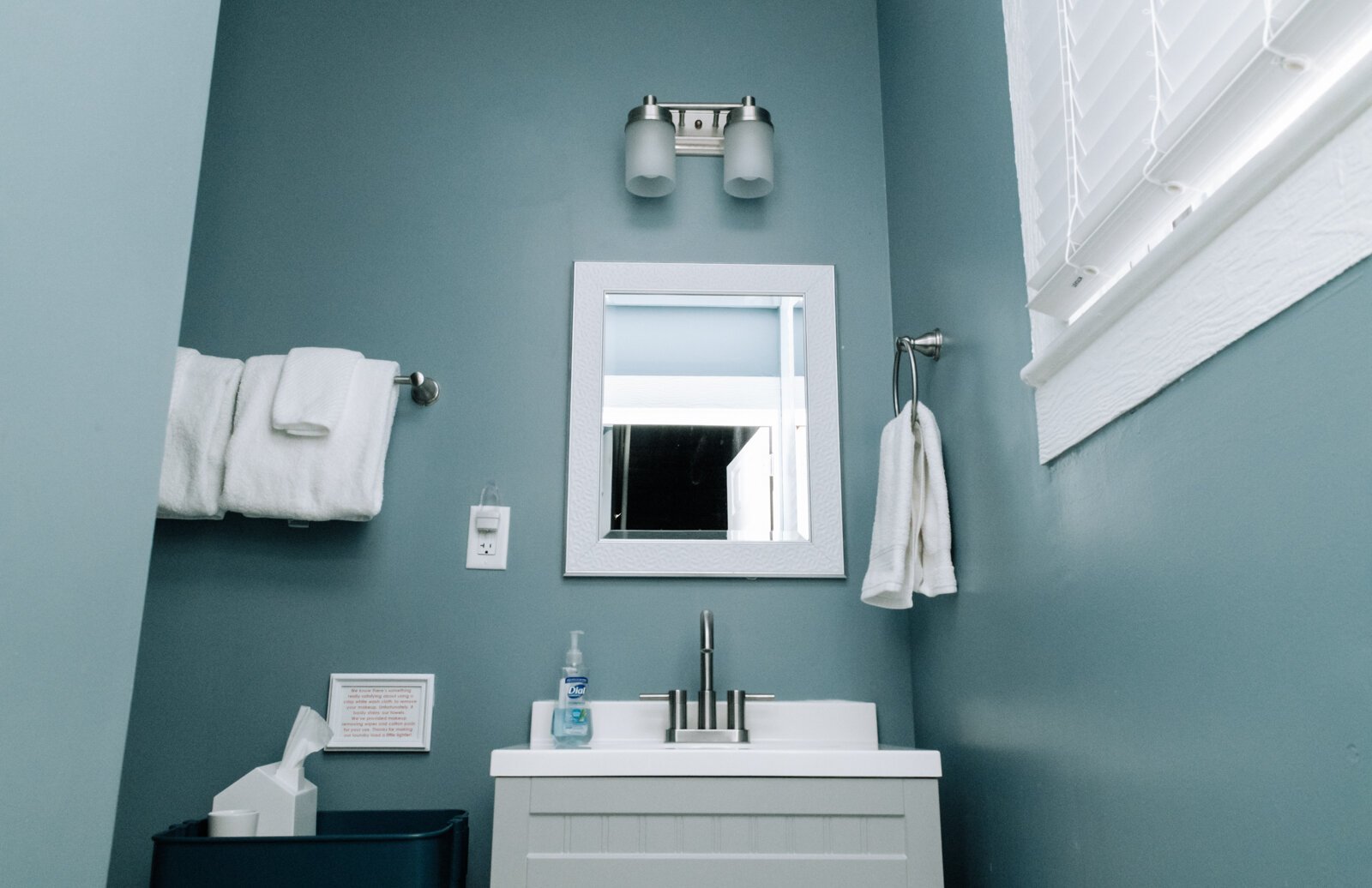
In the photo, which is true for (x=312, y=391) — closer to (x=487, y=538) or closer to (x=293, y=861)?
(x=487, y=538)

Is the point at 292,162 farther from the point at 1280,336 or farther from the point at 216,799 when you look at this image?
the point at 1280,336

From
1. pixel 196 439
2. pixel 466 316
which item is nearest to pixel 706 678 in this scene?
pixel 466 316

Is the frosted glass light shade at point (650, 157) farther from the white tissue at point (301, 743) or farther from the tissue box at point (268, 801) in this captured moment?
the tissue box at point (268, 801)

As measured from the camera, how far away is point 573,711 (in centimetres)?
190

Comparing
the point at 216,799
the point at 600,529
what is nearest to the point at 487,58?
the point at 600,529

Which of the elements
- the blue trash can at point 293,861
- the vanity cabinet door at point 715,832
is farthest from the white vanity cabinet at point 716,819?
the blue trash can at point 293,861

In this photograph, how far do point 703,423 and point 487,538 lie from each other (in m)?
0.48

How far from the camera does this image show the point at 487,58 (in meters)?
2.38

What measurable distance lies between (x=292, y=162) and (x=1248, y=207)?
1949 millimetres

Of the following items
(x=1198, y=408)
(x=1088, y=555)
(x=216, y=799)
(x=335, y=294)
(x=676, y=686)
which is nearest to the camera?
(x=1198, y=408)

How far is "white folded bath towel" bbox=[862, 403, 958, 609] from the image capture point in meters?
1.74

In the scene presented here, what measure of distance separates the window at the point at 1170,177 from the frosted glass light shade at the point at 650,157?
849mm

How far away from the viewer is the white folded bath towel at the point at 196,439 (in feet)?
6.38

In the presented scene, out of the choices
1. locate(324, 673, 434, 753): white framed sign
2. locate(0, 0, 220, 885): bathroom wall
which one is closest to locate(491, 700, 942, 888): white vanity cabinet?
locate(324, 673, 434, 753): white framed sign
